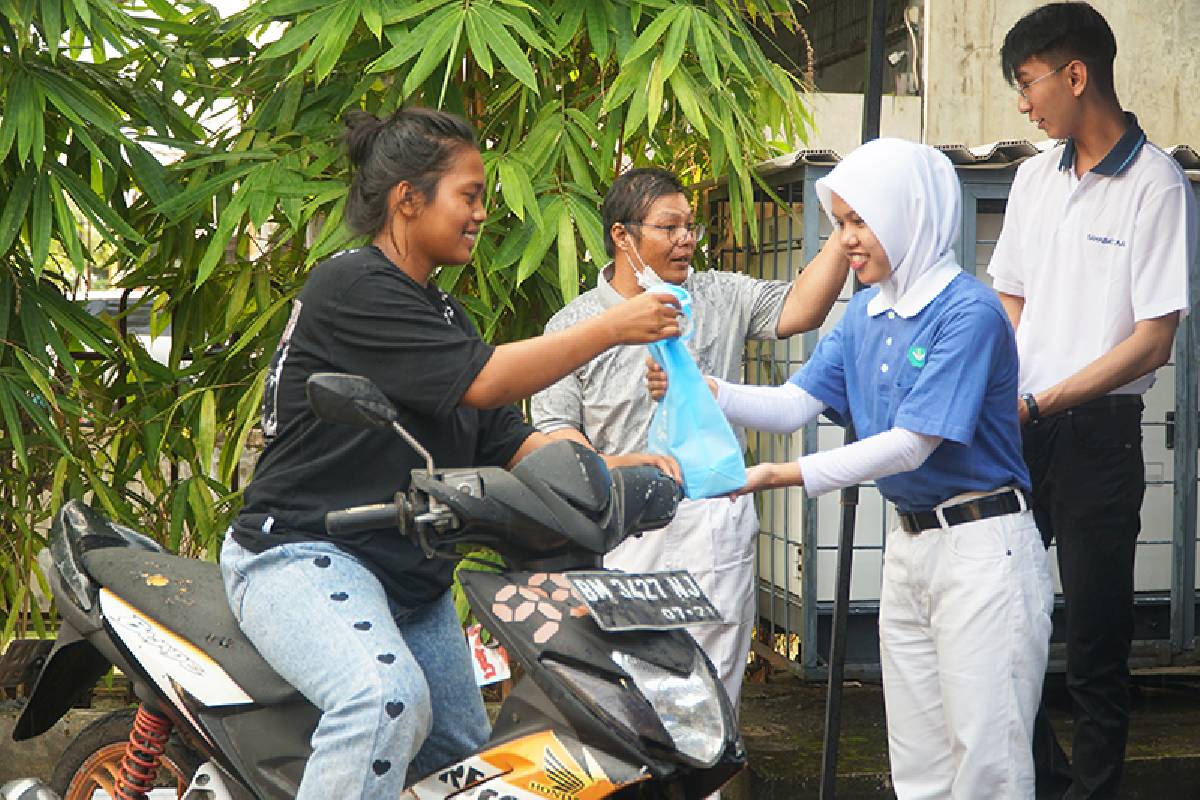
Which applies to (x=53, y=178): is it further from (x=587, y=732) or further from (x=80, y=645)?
(x=587, y=732)

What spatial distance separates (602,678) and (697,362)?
1945 millimetres

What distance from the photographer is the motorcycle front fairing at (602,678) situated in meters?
2.39

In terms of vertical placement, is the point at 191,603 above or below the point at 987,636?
above

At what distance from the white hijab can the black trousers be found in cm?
91

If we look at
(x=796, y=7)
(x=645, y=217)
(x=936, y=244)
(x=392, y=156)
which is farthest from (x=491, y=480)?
(x=796, y=7)

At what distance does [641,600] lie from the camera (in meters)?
2.49

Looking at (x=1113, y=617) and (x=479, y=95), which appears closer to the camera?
(x=1113, y=617)

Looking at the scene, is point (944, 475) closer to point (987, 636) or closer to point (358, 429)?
point (987, 636)

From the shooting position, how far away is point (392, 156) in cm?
287

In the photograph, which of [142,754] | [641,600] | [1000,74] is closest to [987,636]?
[641,600]

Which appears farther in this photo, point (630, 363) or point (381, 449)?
point (630, 363)

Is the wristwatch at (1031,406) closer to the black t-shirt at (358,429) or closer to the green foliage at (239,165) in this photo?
the green foliage at (239,165)

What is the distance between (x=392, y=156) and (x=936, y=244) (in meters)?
1.18

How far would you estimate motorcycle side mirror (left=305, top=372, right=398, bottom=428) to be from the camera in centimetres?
233
